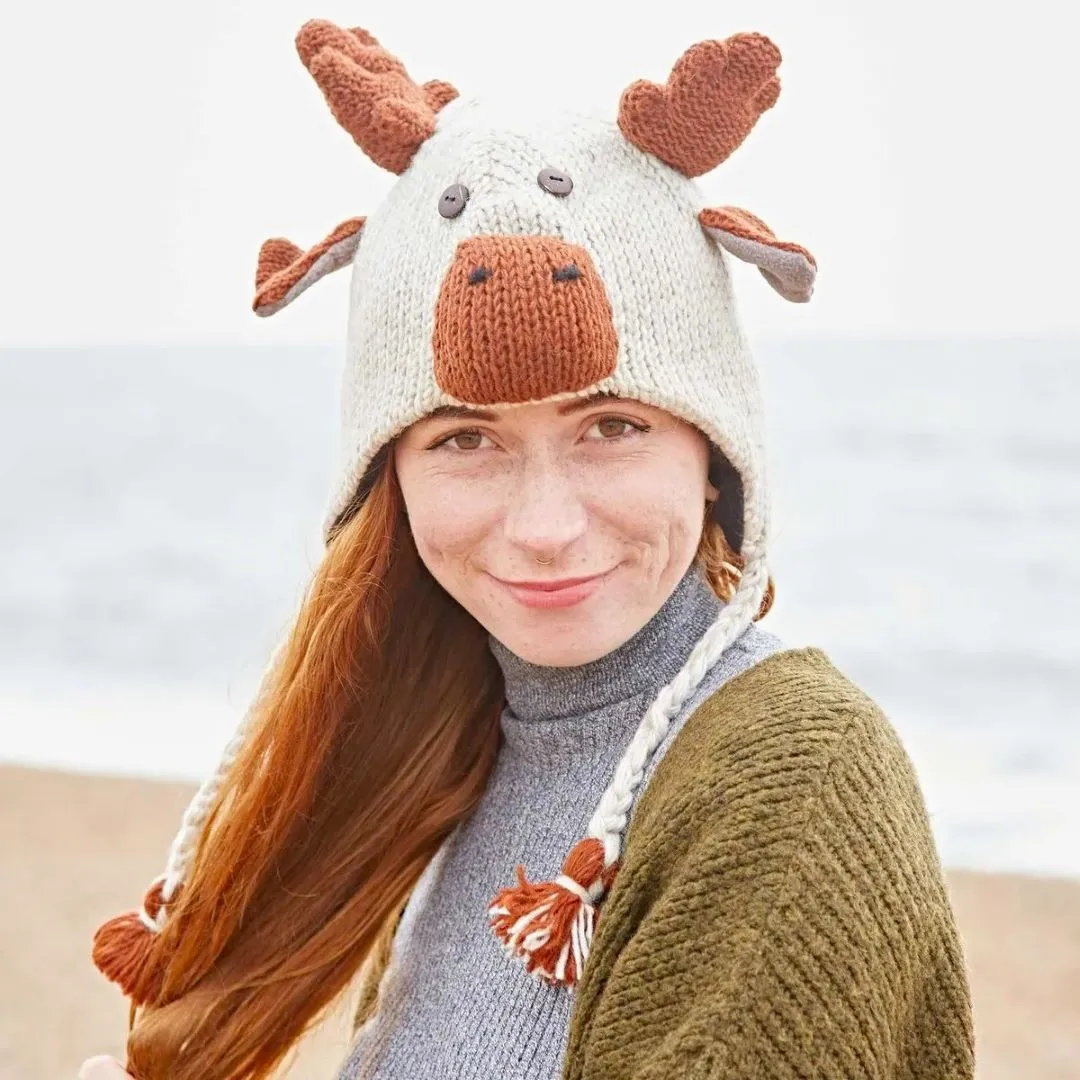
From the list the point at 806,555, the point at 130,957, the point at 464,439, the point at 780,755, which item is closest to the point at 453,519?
the point at 464,439

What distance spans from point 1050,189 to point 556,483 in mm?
18886

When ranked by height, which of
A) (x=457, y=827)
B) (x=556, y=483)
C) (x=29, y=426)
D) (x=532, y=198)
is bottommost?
(x=29, y=426)

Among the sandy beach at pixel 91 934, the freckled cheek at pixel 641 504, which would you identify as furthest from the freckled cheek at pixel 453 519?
the sandy beach at pixel 91 934

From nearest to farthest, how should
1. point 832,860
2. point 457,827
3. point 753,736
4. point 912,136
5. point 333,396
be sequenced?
point 832,860
point 753,736
point 457,827
point 912,136
point 333,396

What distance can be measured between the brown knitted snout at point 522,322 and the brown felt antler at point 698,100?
0.20 meters

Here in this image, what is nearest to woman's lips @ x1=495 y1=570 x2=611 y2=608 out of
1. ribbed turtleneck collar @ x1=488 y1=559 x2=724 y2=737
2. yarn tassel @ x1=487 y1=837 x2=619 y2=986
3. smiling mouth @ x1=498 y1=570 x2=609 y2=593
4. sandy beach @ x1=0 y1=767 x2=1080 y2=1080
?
smiling mouth @ x1=498 y1=570 x2=609 y2=593

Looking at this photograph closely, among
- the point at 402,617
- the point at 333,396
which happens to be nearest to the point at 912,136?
the point at 333,396

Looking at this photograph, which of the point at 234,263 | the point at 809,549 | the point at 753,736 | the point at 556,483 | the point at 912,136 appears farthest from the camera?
the point at 912,136

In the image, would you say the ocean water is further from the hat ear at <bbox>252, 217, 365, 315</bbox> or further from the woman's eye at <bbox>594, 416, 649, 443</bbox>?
the woman's eye at <bbox>594, 416, 649, 443</bbox>

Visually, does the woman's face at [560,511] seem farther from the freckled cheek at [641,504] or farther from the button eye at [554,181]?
the button eye at [554,181]

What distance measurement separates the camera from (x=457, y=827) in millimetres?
1676

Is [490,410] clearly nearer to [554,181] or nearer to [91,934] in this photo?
[554,181]

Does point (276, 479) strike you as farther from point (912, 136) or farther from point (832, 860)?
point (832, 860)

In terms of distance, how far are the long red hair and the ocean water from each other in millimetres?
178
